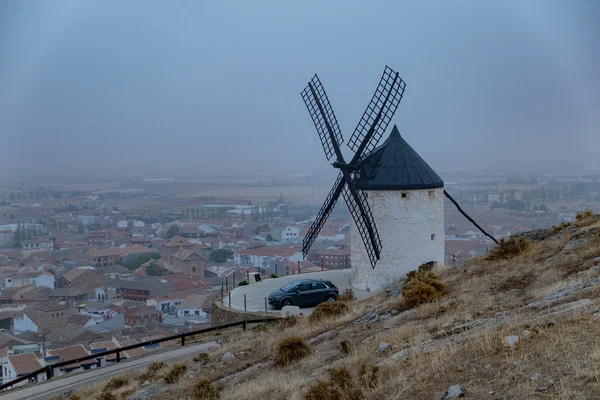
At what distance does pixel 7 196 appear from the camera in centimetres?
15638

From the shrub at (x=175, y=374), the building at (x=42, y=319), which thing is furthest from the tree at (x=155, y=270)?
the shrub at (x=175, y=374)

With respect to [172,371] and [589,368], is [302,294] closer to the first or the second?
[172,371]

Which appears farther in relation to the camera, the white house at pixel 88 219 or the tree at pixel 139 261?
the white house at pixel 88 219

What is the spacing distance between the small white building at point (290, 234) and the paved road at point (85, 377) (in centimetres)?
7632

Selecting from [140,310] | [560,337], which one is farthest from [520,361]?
[140,310]

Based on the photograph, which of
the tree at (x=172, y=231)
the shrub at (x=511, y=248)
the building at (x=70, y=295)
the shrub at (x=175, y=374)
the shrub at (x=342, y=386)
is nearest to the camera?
the shrub at (x=342, y=386)

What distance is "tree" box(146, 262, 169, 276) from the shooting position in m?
80.0

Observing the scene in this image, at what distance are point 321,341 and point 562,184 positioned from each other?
8956cm

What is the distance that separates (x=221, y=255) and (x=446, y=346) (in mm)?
83323

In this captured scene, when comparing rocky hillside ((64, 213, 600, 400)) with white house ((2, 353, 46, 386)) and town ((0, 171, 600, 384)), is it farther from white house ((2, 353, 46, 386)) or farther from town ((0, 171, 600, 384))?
white house ((2, 353, 46, 386))

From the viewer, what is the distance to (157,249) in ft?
327

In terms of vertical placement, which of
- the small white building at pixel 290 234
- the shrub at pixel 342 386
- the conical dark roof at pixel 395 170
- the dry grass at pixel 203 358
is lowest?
the small white building at pixel 290 234

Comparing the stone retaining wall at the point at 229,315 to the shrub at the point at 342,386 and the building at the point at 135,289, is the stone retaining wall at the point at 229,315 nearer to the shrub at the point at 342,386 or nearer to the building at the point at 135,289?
the shrub at the point at 342,386

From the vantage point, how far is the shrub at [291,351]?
36.9ft
